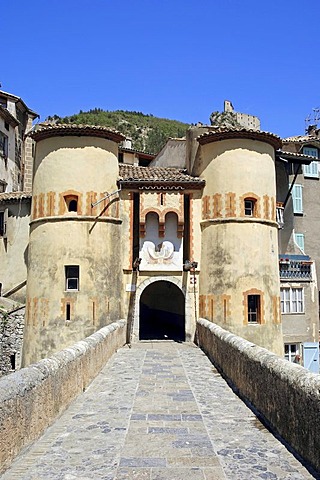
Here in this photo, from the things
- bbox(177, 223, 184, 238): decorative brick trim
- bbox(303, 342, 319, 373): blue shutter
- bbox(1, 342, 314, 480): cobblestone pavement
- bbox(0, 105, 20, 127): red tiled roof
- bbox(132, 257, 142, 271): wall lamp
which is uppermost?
bbox(0, 105, 20, 127): red tiled roof

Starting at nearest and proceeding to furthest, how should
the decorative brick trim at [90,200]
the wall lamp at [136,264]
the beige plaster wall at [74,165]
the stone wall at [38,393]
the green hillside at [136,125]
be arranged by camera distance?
the stone wall at [38,393], the decorative brick trim at [90,200], the beige plaster wall at [74,165], the wall lamp at [136,264], the green hillside at [136,125]

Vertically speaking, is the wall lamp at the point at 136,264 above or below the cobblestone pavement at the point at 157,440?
above

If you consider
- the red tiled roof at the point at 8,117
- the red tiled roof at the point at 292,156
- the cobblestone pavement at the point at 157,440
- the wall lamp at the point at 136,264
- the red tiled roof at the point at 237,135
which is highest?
the red tiled roof at the point at 8,117

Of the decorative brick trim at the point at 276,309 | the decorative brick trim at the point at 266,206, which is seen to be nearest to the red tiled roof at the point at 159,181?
the decorative brick trim at the point at 266,206

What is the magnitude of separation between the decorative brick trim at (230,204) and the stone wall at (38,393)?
11.4m

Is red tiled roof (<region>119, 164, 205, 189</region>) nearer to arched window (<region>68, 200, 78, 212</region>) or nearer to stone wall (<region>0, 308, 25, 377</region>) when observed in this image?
arched window (<region>68, 200, 78, 212</region>)

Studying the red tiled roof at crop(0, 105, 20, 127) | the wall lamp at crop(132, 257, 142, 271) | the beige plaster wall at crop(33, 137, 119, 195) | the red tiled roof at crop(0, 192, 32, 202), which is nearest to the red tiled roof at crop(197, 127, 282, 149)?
the beige plaster wall at crop(33, 137, 119, 195)

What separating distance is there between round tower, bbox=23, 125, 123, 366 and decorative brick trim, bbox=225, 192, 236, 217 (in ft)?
16.8

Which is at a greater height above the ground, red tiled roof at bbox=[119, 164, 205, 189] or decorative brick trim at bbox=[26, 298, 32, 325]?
red tiled roof at bbox=[119, 164, 205, 189]

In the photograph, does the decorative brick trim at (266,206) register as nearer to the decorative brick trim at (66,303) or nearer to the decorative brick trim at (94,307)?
the decorative brick trim at (94,307)

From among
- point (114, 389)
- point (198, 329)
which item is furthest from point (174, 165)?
point (114, 389)

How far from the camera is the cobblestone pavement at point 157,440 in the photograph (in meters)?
5.89

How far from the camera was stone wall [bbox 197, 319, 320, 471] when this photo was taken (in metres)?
5.93

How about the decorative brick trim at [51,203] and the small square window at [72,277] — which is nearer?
the small square window at [72,277]
